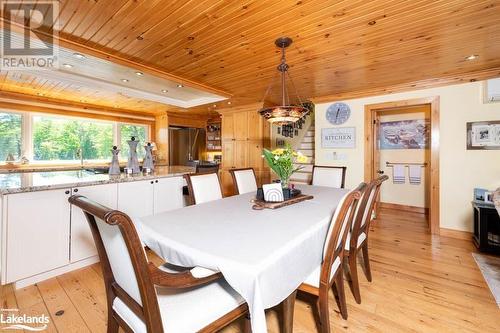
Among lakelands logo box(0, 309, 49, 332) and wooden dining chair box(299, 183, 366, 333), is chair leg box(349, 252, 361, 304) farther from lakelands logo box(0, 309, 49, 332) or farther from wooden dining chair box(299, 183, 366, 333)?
lakelands logo box(0, 309, 49, 332)

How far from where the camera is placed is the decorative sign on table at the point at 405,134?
15.1ft

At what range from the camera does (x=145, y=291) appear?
0.85m

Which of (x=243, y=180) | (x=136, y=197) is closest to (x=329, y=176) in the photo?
(x=243, y=180)

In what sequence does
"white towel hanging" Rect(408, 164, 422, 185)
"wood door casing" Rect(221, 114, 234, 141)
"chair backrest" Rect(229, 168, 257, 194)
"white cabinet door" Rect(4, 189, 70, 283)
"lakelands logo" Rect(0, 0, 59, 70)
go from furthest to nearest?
"wood door casing" Rect(221, 114, 234, 141)
"white towel hanging" Rect(408, 164, 422, 185)
"chair backrest" Rect(229, 168, 257, 194)
"white cabinet door" Rect(4, 189, 70, 283)
"lakelands logo" Rect(0, 0, 59, 70)

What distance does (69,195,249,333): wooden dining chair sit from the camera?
82 cm

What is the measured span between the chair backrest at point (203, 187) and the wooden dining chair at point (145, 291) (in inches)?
44.3

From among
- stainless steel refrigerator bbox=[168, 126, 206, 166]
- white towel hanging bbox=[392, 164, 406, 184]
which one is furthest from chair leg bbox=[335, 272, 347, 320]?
stainless steel refrigerator bbox=[168, 126, 206, 166]

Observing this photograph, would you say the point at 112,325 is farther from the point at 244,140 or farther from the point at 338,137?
the point at 244,140

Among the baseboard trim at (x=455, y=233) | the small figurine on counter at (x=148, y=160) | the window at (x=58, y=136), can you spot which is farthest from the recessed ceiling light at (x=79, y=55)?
the baseboard trim at (x=455, y=233)

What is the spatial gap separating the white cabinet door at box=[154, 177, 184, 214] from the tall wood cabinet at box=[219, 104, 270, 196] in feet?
7.11

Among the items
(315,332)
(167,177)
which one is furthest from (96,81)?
(315,332)

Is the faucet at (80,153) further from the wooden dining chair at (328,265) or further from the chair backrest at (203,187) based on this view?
the wooden dining chair at (328,265)

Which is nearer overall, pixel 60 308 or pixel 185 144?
pixel 60 308

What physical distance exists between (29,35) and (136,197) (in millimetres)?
1804
